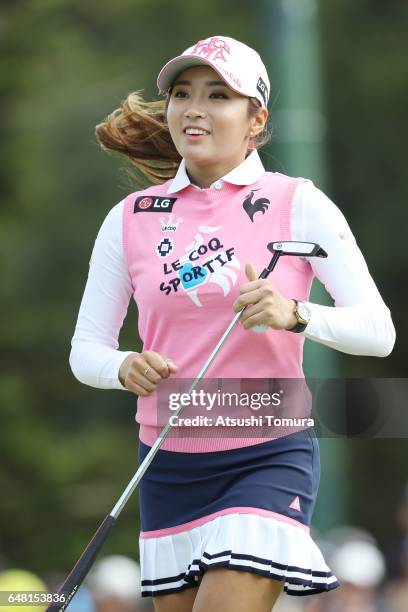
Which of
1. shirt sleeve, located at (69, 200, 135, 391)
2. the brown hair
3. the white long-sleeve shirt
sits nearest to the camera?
the white long-sleeve shirt

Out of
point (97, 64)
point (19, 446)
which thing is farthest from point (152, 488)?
point (97, 64)

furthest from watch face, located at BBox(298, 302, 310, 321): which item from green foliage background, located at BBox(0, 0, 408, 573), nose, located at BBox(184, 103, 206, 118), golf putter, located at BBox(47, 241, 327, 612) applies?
green foliage background, located at BBox(0, 0, 408, 573)

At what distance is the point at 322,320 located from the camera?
187 inches

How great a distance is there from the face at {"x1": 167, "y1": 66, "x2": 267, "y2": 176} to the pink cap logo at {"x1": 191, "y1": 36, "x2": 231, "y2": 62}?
0.19 ft

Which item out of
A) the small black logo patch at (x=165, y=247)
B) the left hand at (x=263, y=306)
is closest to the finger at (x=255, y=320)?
the left hand at (x=263, y=306)

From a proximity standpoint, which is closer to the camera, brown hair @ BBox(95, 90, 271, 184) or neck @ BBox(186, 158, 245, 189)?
neck @ BBox(186, 158, 245, 189)

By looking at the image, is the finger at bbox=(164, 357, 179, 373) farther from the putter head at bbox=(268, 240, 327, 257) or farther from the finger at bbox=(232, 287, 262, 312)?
the putter head at bbox=(268, 240, 327, 257)

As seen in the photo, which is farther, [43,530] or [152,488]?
[43,530]

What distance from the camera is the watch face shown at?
4723mm

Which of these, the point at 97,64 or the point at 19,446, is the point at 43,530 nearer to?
the point at 19,446

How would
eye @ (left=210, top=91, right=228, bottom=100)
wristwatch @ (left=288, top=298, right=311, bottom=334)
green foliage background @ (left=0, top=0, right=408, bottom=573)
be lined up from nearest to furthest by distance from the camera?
wristwatch @ (left=288, top=298, right=311, bottom=334) → eye @ (left=210, top=91, right=228, bottom=100) → green foliage background @ (left=0, top=0, right=408, bottom=573)

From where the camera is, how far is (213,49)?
507 centimetres

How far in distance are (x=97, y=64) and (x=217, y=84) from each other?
16.1 metres

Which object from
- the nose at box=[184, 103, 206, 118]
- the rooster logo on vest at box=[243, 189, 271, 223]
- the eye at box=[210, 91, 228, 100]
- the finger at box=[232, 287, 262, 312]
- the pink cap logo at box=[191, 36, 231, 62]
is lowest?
the finger at box=[232, 287, 262, 312]
